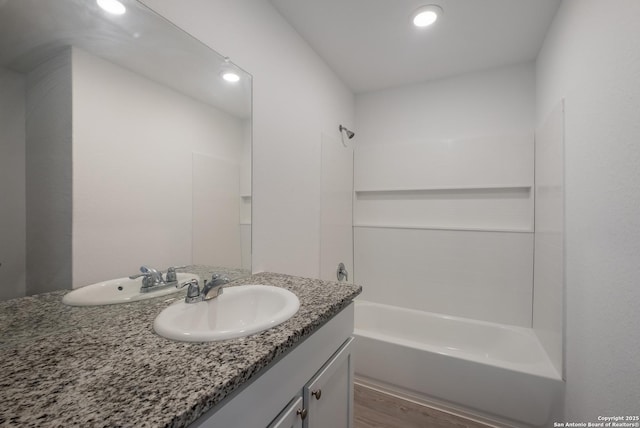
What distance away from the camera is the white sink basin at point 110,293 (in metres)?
0.79

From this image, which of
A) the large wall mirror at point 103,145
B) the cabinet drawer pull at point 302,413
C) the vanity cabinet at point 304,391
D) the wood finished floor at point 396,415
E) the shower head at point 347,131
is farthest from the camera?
the shower head at point 347,131

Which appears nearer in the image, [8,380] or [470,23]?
[8,380]

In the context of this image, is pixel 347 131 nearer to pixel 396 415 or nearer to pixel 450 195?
pixel 450 195

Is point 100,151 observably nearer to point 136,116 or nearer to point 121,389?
point 136,116

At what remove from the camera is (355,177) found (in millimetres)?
2756

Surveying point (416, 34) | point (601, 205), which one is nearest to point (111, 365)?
point (601, 205)

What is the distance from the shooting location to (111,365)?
55 cm

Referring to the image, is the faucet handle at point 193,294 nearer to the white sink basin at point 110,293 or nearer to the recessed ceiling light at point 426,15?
the white sink basin at point 110,293

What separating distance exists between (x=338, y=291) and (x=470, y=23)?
75.1 inches

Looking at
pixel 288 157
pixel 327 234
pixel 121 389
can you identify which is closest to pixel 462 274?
pixel 327 234

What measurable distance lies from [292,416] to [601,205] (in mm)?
1392

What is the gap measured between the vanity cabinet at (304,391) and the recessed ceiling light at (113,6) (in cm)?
124

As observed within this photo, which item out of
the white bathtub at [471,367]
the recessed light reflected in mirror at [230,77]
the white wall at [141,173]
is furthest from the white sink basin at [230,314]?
the white bathtub at [471,367]

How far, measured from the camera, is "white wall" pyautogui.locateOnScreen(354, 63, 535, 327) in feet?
6.99
